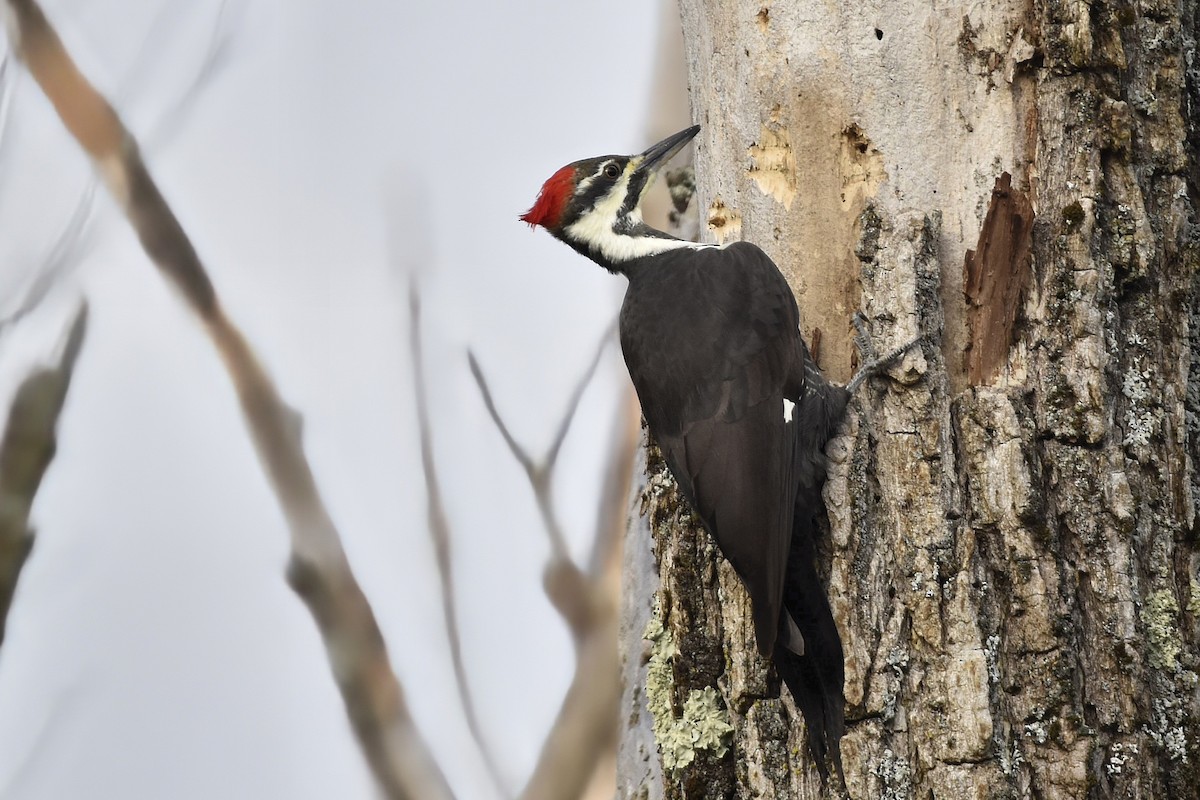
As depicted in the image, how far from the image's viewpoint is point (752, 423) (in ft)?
7.89

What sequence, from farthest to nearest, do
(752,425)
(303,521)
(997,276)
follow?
(303,521), (752,425), (997,276)

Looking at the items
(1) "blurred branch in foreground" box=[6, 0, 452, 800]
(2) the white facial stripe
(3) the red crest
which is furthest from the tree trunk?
(1) "blurred branch in foreground" box=[6, 0, 452, 800]

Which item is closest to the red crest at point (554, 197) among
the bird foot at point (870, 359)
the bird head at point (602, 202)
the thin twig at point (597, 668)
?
the bird head at point (602, 202)

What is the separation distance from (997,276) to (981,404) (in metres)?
0.29

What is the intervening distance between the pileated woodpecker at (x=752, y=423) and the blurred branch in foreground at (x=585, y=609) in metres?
1.14

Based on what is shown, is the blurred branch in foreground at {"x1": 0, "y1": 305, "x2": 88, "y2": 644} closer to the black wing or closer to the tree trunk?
the black wing

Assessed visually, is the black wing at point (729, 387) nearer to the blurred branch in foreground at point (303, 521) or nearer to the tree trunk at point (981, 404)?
the tree trunk at point (981, 404)

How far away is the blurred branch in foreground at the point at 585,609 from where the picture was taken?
147 inches

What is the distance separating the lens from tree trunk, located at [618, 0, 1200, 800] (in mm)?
1927

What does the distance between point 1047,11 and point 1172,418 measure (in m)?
0.83

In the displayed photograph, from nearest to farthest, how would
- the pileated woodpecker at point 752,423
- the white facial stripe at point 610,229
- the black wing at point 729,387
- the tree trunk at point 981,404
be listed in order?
the tree trunk at point 981,404
the pileated woodpecker at point 752,423
the black wing at point 729,387
the white facial stripe at point 610,229

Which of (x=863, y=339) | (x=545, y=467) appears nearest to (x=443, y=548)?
(x=545, y=467)

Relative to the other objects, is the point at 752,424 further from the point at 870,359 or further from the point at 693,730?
the point at 693,730

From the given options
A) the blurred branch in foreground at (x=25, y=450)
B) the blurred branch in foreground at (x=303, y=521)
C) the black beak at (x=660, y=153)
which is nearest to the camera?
the black beak at (x=660, y=153)
